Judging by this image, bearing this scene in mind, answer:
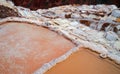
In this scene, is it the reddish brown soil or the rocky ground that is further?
the rocky ground

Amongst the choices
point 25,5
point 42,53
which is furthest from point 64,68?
point 25,5

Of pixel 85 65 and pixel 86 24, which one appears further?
pixel 86 24

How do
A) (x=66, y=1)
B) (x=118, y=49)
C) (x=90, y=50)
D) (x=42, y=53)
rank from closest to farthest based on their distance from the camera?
(x=42, y=53)
(x=90, y=50)
(x=118, y=49)
(x=66, y=1)

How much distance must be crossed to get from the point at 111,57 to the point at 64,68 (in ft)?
1.38

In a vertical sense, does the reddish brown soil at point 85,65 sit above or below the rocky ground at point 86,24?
below

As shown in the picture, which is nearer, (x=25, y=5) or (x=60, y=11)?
(x=60, y=11)

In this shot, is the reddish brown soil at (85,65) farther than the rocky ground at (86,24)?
No

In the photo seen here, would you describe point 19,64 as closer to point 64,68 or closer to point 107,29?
point 64,68

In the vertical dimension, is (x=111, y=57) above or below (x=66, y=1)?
below

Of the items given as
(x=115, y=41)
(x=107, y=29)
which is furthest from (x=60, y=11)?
(x=115, y=41)

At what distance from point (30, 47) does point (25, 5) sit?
5.36 ft

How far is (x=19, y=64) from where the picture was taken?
123cm

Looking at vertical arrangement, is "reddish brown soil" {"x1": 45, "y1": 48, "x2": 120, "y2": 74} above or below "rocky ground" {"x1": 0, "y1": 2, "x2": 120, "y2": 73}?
below

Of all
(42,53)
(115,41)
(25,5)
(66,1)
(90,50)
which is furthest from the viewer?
(66,1)
